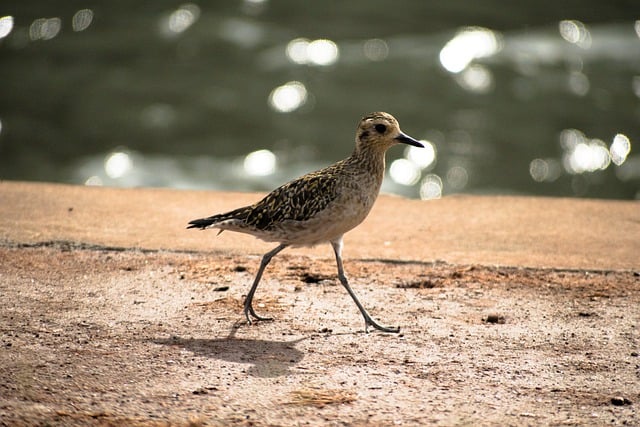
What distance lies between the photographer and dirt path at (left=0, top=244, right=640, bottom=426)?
532 cm

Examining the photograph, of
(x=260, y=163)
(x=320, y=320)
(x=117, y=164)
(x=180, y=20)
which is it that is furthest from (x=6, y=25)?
(x=320, y=320)

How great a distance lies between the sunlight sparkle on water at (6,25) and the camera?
71.4 feet

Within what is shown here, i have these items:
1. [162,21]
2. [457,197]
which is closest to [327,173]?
[457,197]

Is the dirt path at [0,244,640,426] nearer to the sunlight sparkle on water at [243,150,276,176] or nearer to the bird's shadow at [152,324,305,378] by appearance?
the bird's shadow at [152,324,305,378]

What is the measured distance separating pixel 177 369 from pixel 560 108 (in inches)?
565

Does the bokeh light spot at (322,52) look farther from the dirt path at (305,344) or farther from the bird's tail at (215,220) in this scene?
the bird's tail at (215,220)

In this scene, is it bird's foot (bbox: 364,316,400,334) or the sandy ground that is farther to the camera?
bird's foot (bbox: 364,316,400,334)

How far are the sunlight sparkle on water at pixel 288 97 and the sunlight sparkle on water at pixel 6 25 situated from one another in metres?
6.31

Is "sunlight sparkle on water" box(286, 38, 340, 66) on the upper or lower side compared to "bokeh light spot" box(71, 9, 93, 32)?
lower

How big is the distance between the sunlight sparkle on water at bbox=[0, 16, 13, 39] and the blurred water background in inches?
1.2

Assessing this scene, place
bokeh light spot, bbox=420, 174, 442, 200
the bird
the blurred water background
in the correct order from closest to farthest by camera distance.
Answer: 1. the bird
2. bokeh light spot, bbox=420, 174, 442, 200
3. the blurred water background

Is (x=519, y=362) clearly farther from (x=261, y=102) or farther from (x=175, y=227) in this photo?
(x=261, y=102)

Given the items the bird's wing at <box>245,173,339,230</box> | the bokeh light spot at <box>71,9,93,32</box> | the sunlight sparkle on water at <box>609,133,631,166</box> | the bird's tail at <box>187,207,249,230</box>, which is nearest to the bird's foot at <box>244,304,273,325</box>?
the bird's wing at <box>245,173,339,230</box>

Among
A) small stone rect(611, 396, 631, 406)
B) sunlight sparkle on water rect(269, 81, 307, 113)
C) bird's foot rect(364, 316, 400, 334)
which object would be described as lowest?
small stone rect(611, 396, 631, 406)
